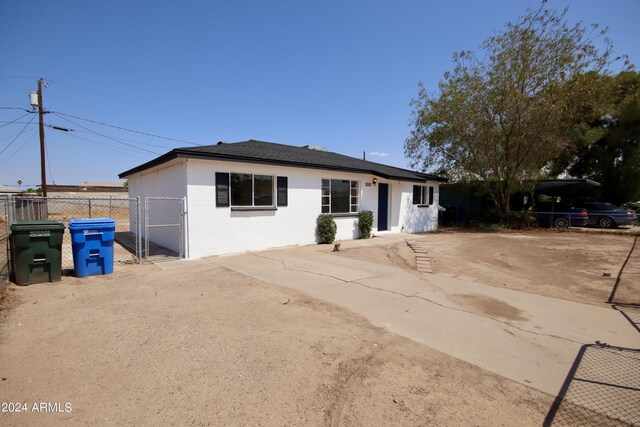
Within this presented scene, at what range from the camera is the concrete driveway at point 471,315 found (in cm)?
350

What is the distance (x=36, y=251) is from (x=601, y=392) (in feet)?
28.4

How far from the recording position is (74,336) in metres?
3.74

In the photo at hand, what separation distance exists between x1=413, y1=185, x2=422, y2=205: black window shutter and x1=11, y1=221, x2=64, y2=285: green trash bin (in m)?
15.0

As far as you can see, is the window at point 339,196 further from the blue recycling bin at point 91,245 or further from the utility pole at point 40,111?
the utility pole at point 40,111

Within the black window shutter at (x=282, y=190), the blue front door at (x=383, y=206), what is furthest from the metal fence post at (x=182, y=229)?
the blue front door at (x=383, y=206)

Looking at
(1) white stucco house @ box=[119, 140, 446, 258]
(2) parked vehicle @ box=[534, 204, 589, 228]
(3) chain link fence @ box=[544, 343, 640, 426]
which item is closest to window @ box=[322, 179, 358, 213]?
(1) white stucco house @ box=[119, 140, 446, 258]

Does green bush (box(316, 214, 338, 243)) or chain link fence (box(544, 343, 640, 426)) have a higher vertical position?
green bush (box(316, 214, 338, 243))

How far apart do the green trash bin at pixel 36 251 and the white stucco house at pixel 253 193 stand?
305 centimetres

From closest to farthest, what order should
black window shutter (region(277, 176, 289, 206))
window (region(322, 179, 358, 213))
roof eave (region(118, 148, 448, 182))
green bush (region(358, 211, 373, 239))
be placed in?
roof eave (region(118, 148, 448, 182))
black window shutter (region(277, 176, 289, 206))
window (region(322, 179, 358, 213))
green bush (region(358, 211, 373, 239))

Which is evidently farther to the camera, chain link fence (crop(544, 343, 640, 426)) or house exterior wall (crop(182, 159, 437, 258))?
house exterior wall (crop(182, 159, 437, 258))

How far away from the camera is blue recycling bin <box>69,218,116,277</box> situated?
6371 mm

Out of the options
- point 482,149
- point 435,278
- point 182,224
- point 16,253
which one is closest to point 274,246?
point 182,224

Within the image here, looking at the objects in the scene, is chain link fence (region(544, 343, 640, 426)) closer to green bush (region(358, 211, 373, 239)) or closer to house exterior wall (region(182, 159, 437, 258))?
house exterior wall (region(182, 159, 437, 258))

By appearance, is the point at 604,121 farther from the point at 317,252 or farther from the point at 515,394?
the point at 515,394
